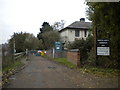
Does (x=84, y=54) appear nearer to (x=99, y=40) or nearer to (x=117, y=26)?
(x=99, y=40)

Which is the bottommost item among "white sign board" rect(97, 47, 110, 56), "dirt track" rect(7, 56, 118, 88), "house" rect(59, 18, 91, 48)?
"dirt track" rect(7, 56, 118, 88)

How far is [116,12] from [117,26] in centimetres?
113

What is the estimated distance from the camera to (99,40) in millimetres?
13336

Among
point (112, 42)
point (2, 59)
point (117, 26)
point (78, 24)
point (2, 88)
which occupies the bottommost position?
point (2, 88)

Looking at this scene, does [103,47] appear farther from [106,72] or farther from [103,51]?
[106,72]

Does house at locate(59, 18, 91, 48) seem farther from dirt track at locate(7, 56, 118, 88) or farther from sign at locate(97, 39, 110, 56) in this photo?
dirt track at locate(7, 56, 118, 88)

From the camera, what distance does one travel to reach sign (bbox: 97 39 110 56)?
42.9ft

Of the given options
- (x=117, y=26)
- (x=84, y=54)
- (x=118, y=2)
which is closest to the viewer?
(x=118, y=2)

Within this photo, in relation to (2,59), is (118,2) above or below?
above

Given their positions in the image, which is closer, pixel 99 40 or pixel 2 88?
pixel 2 88

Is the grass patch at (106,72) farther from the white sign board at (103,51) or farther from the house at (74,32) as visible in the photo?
the house at (74,32)

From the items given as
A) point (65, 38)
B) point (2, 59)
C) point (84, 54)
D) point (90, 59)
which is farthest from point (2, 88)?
point (65, 38)

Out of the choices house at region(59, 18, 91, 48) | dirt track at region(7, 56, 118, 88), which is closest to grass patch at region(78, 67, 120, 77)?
dirt track at region(7, 56, 118, 88)

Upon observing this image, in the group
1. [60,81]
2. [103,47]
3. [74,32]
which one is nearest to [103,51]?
Answer: [103,47]
